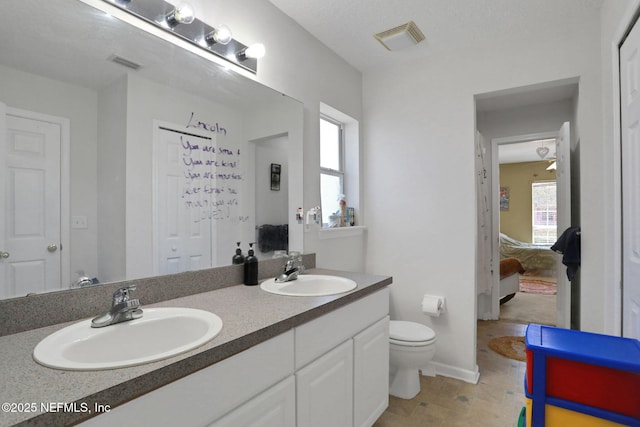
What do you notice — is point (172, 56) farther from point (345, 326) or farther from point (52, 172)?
point (345, 326)

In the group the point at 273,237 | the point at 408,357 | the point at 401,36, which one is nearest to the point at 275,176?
the point at 273,237

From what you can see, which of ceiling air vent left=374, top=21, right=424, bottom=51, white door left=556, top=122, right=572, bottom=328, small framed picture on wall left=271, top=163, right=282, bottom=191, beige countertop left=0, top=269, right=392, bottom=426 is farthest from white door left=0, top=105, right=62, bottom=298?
white door left=556, top=122, right=572, bottom=328

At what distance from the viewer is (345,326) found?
151cm

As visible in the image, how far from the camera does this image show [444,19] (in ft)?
6.93

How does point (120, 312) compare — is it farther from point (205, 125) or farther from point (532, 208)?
point (532, 208)

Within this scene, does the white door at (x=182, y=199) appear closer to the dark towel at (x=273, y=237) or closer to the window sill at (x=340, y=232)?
the dark towel at (x=273, y=237)

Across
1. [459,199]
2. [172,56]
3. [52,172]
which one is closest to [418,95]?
[459,199]

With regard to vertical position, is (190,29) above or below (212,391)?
above

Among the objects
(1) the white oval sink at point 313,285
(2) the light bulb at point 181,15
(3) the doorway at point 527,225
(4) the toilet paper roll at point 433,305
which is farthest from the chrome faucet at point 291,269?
(3) the doorway at point 527,225

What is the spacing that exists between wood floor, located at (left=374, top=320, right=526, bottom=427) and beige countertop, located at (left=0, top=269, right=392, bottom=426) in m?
1.21

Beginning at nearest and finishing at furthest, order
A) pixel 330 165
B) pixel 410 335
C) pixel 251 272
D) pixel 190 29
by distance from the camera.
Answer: pixel 190 29, pixel 251 272, pixel 410 335, pixel 330 165

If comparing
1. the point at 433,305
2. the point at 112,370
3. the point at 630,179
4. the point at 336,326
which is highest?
the point at 630,179

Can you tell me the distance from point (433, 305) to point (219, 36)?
2284 mm

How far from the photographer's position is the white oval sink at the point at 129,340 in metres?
0.81
